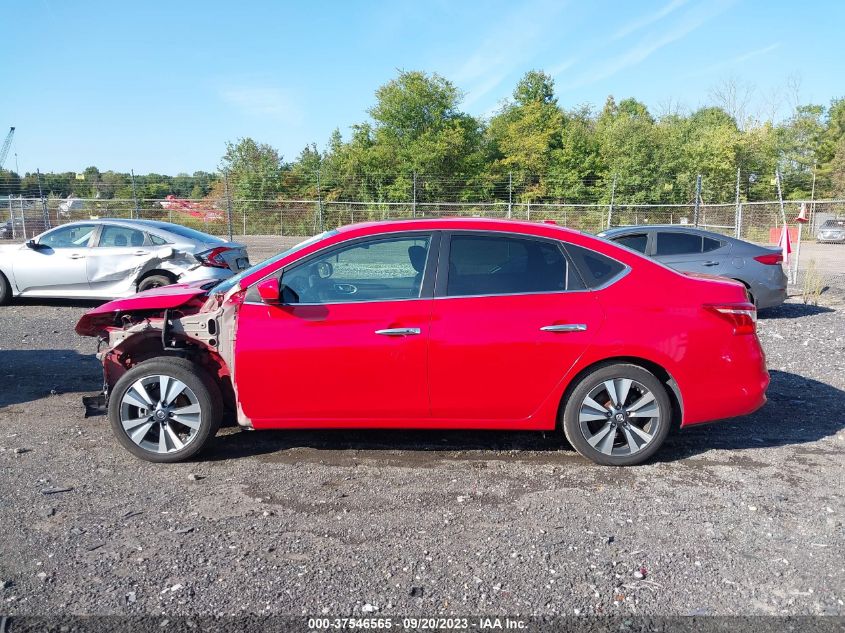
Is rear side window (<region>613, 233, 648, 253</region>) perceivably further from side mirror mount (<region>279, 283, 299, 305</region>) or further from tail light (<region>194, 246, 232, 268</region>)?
side mirror mount (<region>279, 283, 299, 305</region>)

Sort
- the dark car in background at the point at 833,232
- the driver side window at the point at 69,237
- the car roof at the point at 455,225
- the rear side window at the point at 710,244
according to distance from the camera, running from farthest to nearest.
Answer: the dark car in background at the point at 833,232 < the driver side window at the point at 69,237 < the rear side window at the point at 710,244 < the car roof at the point at 455,225

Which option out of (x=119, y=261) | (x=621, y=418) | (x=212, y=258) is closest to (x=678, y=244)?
(x=621, y=418)

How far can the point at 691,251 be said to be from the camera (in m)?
10.2

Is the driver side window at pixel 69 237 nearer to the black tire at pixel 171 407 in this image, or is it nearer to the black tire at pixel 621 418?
the black tire at pixel 171 407

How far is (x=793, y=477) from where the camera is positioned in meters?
4.32

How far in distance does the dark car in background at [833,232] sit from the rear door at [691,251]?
89.2 ft

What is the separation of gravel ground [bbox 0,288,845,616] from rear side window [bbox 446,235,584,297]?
1.21 metres

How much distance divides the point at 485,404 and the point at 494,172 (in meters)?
41.0

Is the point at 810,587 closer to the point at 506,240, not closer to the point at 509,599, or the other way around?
the point at 509,599

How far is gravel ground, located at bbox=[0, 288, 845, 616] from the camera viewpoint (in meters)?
3.00

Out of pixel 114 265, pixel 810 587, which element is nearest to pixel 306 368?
pixel 810 587

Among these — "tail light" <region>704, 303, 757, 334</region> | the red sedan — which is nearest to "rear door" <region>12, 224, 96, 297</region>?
the red sedan

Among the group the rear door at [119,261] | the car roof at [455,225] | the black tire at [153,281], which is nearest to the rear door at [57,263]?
the rear door at [119,261]

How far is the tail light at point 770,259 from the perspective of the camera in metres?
10.0
